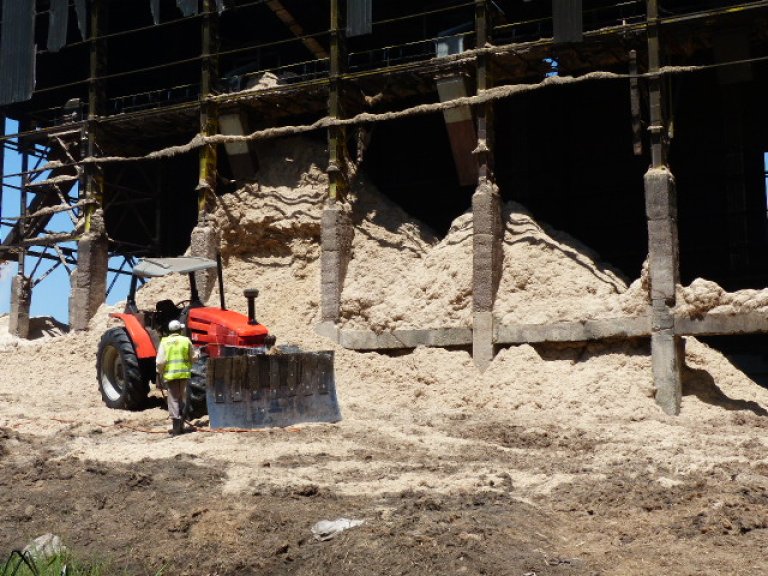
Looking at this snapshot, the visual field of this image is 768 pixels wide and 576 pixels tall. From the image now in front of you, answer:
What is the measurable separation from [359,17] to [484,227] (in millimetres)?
5692

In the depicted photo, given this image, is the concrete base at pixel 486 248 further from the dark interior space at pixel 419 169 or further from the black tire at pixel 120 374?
the black tire at pixel 120 374

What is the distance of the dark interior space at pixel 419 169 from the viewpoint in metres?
23.8

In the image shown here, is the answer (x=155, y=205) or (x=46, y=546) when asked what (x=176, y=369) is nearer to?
(x=46, y=546)

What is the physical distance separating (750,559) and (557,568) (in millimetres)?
1388

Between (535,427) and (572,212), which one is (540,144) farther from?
(535,427)

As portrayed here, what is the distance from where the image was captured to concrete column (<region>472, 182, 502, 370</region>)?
17.9 m

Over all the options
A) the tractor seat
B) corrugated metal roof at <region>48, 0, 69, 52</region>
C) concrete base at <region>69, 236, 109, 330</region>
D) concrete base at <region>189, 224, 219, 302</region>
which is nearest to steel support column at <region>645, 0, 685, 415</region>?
the tractor seat

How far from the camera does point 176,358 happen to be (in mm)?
12680

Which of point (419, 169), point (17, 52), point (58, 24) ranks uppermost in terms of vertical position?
point (58, 24)

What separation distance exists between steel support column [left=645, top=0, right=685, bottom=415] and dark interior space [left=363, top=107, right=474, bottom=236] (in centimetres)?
670

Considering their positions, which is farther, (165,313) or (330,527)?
(165,313)

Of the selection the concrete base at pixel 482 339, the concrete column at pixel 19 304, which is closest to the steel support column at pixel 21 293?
the concrete column at pixel 19 304

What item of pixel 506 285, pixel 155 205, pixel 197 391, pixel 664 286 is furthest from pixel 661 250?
pixel 155 205

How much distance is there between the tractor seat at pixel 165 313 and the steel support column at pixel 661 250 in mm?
7515
